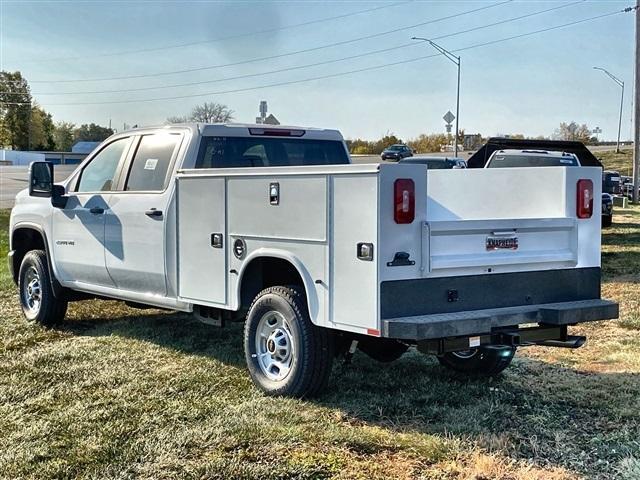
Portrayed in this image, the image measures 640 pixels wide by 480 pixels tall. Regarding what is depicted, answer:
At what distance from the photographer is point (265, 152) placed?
6840mm

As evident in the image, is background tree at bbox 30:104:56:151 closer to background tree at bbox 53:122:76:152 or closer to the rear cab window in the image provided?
background tree at bbox 53:122:76:152

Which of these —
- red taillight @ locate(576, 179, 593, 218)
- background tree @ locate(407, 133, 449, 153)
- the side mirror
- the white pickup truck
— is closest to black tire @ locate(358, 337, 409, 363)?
the white pickup truck

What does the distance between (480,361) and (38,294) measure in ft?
15.7

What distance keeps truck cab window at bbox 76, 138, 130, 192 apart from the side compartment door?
1288 mm

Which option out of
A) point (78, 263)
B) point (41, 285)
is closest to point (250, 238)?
point (78, 263)

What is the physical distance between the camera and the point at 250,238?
18.0ft

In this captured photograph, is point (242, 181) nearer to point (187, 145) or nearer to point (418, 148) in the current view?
point (187, 145)

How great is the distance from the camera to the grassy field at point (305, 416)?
4.22m

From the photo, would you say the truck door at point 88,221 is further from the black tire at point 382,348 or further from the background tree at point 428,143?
the background tree at point 428,143

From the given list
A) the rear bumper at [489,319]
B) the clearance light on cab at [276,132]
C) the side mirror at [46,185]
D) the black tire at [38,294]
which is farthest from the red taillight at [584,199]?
the black tire at [38,294]

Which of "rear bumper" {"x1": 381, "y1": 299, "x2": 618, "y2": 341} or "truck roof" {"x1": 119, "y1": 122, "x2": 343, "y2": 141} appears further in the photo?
"truck roof" {"x1": 119, "y1": 122, "x2": 343, "y2": 141}

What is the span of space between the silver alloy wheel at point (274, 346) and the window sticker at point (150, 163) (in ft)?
6.40

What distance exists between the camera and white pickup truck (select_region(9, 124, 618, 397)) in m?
4.61

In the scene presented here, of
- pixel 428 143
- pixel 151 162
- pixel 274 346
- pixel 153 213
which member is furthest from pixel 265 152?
pixel 428 143
